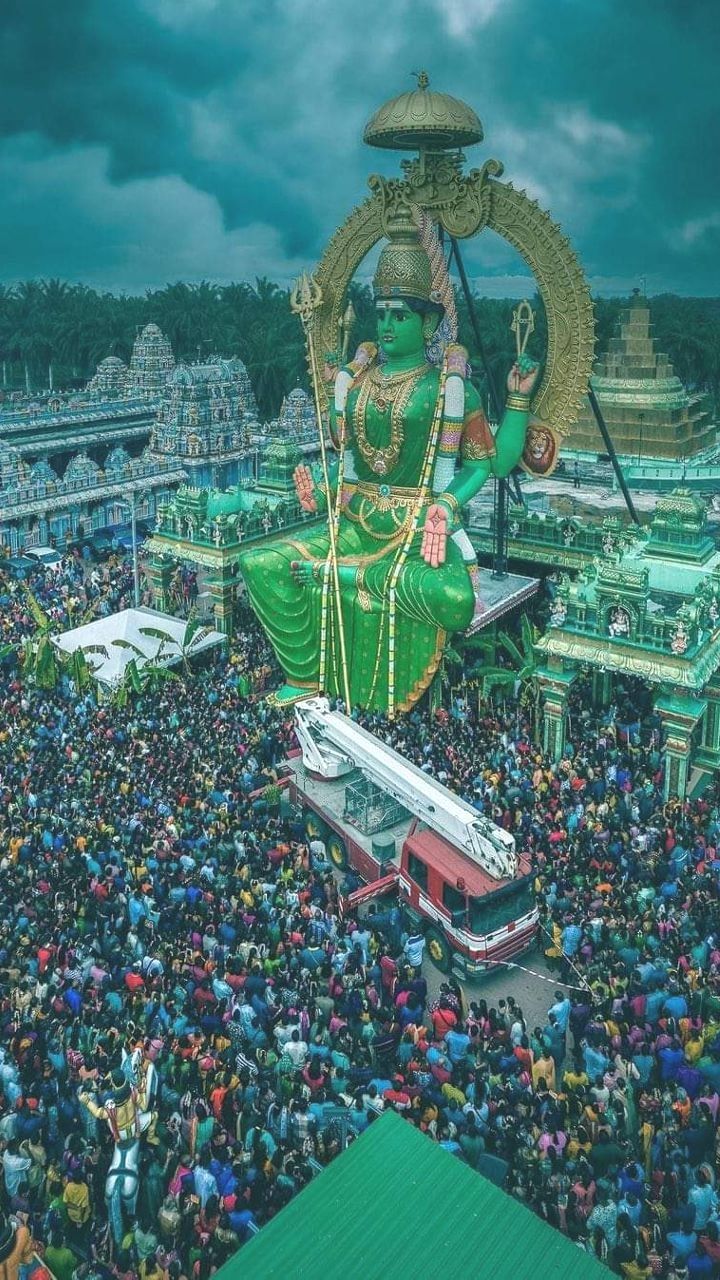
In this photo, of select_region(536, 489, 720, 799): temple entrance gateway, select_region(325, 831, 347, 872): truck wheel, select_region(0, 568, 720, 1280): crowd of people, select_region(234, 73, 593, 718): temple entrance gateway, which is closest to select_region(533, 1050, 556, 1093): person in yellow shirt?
select_region(0, 568, 720, 1280): crowd of people

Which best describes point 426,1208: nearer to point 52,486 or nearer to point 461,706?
point 461,706

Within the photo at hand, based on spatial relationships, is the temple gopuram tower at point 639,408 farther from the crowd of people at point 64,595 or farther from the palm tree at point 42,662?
the palm tree at point 42,662

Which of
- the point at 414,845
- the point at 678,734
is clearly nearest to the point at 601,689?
the point at 678,734

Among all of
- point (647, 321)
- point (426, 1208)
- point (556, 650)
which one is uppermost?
point (647, 321)

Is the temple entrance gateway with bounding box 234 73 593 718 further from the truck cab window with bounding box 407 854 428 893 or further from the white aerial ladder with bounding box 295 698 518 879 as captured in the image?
the truck cab window with bounding box 407 854 428 893

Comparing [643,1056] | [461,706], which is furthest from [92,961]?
[461,706]

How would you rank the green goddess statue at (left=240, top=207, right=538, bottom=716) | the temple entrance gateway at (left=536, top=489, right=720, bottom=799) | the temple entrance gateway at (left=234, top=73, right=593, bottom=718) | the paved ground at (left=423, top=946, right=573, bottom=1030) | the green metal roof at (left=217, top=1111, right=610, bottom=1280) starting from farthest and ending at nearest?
the green goddess statue at (left=240, top=207, right=538, bottom=716)
the temple entrance gateway at (left=234, top=73, right=593, bottom=718)
the temple entrance gateway at (left=536, top=489, right=720, bottom=799)
the paved ground at (left=423, top=946, right=573, bottom=1030)
the green metal roof at (left=217, top=1111, right=610, bottom=1280)
